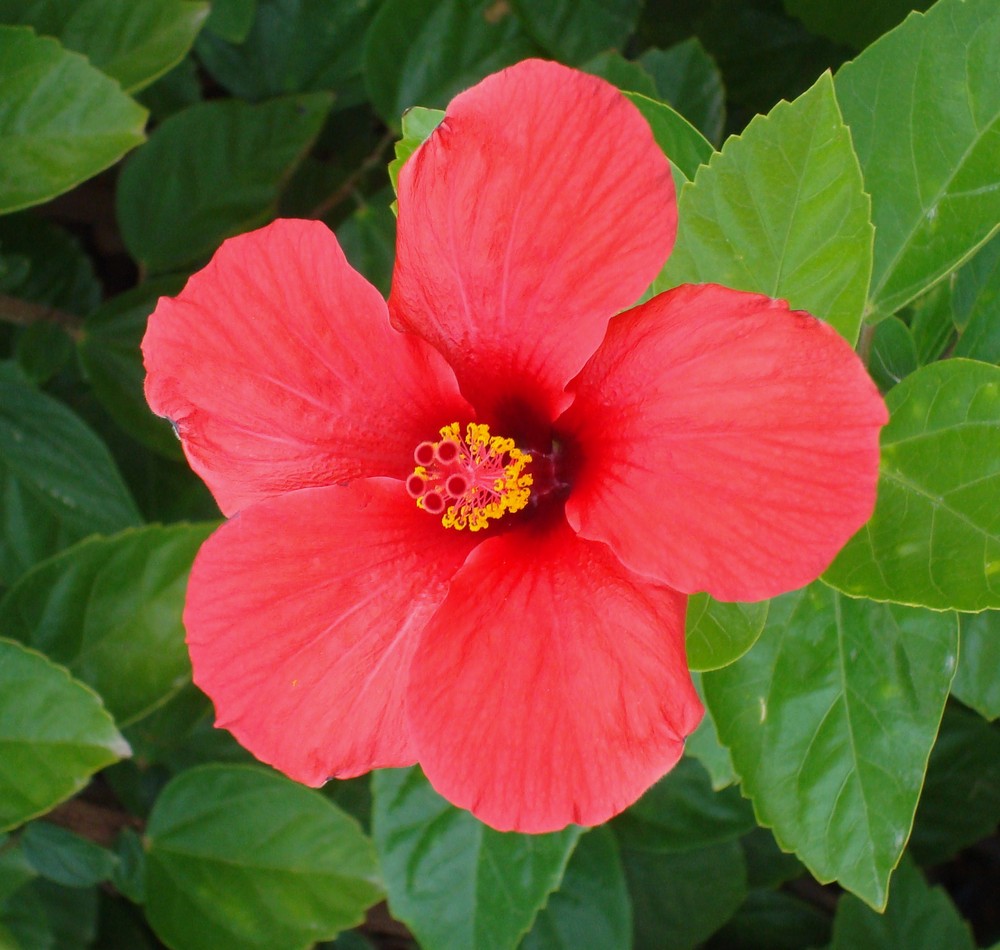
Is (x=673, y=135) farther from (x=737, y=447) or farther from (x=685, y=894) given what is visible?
(x=685, y=894)

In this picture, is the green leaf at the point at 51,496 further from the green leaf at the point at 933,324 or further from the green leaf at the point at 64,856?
the green leaf at the point at 933,324

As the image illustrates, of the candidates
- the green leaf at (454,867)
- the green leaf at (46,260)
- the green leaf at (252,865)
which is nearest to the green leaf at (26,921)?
the green leaf at (252,865)

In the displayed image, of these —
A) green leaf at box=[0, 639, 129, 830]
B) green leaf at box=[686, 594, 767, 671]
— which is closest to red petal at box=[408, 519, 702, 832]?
green leaf at box=[686, 594, 767, 671]

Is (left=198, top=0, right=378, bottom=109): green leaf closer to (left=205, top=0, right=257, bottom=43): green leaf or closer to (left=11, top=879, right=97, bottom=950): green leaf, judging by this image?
(left=205, top=0, right=257, bottom=43): green leaf

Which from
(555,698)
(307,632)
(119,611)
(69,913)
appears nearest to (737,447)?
(555,698)

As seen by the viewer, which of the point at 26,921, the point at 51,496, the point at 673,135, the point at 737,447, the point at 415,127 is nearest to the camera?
the point at 737,447

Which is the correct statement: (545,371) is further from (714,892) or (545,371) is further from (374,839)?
(714,892)
